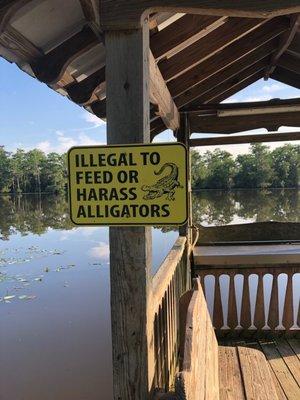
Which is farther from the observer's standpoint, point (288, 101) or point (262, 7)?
point (288, 101)

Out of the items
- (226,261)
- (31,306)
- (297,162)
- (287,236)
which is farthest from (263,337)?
(297,162)

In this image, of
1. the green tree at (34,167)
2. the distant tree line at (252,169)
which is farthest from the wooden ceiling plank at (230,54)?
the green tree at (34,167)

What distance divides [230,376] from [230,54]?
110 inches

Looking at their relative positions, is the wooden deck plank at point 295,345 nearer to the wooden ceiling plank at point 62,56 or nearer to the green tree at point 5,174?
the wooden ceiling plank at point 62,56

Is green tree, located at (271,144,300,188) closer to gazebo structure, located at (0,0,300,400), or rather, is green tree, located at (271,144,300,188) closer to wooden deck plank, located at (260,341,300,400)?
gazebo structure, located at (0,0,300,400)

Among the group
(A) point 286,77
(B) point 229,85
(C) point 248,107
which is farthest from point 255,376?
(A) point 286,77

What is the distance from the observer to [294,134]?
17.7 feet

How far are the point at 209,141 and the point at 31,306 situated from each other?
22.4 ft

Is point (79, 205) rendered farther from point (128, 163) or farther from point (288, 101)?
point (288, 101)

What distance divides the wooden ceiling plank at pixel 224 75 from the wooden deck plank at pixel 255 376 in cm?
269

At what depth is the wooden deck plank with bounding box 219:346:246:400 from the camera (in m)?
2.19

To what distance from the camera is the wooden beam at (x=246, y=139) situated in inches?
213

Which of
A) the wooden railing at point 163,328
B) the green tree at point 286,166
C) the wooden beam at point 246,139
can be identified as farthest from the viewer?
the green tree at point 286,166

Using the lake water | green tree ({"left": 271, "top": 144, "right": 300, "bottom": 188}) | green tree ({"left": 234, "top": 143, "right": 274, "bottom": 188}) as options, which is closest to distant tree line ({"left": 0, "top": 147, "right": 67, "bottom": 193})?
green tree ({"left": 234, "top": 143, "right": 274, "bottom": 188})
